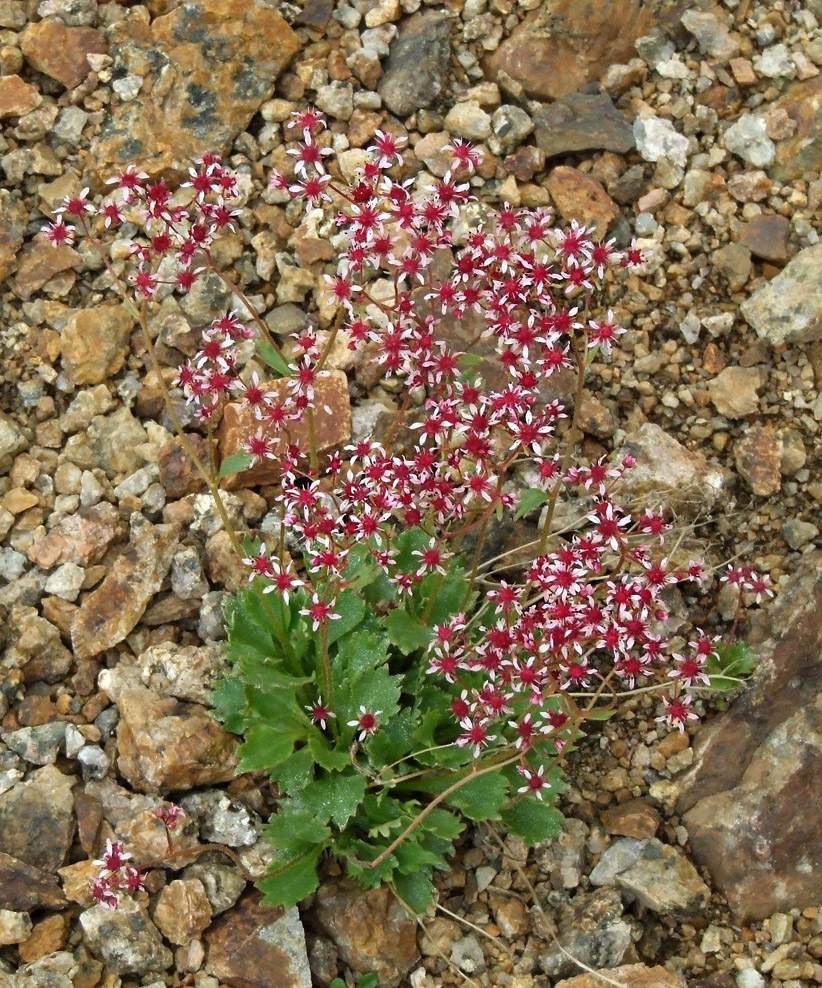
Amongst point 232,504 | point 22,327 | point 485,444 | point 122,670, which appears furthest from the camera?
point 22,327

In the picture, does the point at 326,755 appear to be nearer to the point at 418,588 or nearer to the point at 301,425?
the point at 418,588

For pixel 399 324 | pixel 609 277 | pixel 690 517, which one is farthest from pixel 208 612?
pixel 609 277

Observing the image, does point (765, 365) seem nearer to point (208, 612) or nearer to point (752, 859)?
point (752, 859)

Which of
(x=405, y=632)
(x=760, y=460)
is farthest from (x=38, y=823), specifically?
(x=760, y=460)

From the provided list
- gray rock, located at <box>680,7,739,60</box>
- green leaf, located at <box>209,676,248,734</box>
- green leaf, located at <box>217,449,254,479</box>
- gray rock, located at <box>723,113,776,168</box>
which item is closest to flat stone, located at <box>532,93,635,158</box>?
gray rock, located at <box>723,113,776,168</box>

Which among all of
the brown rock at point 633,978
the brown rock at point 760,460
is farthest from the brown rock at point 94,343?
the brown rock at point 633,978

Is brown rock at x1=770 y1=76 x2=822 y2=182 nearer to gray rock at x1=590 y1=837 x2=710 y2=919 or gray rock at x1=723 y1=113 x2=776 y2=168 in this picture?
gray rock at x1=723 y1=113 x2=776 y2=168

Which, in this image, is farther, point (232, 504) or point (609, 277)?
point (609, 277)

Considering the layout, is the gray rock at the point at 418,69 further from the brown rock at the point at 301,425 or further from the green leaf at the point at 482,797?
the green leaf at the point at 482,797
